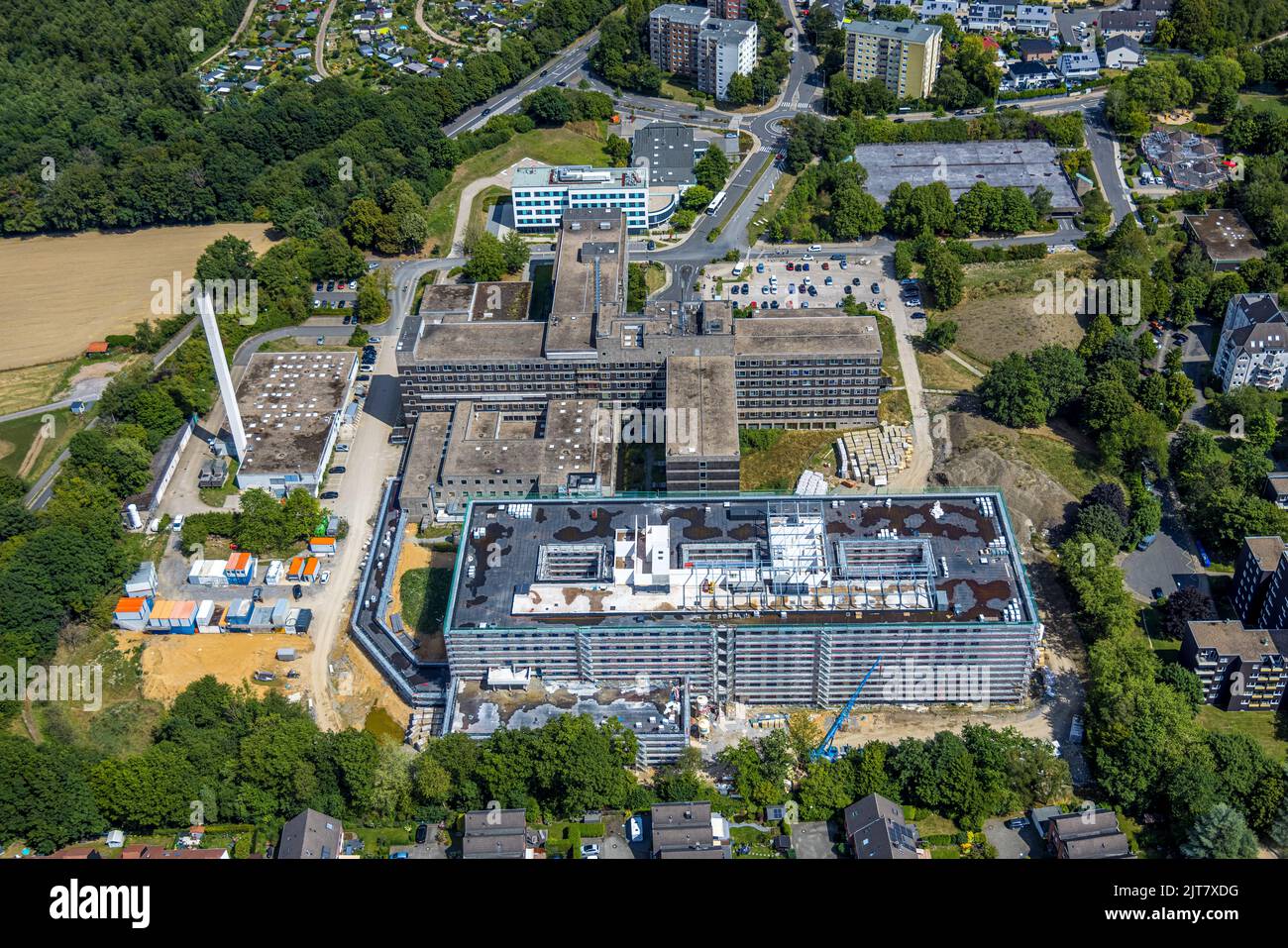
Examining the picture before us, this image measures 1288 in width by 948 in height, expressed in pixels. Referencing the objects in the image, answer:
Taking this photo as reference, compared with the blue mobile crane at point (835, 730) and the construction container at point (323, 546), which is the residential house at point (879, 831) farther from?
the construction container at point (323, 546)

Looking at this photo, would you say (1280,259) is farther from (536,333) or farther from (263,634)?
(263,634)

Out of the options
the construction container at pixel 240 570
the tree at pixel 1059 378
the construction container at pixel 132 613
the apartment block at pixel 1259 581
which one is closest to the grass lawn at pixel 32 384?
the construction container at pixel 132 613

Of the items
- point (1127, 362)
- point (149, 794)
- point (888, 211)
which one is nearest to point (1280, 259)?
point (1127, 362)

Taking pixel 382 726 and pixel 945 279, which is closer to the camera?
pixel 382 726

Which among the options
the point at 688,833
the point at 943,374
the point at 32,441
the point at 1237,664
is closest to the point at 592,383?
the point at 943,374

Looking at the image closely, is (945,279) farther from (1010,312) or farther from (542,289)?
(542,289)

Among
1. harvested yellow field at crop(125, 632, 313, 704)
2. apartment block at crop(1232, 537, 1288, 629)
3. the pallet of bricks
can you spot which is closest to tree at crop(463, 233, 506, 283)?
the pallet of bricks
